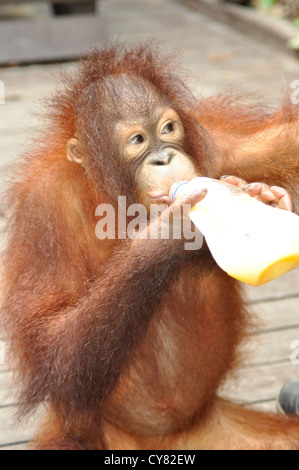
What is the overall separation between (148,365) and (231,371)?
0.45 metres

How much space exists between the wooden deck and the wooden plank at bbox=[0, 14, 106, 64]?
0.50 ft

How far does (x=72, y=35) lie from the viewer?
6.08m

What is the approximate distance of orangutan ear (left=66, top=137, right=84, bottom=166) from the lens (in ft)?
7.00

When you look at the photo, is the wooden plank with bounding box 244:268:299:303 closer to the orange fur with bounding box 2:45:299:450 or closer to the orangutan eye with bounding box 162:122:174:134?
the orange fur with bounding box 2:45:299:450

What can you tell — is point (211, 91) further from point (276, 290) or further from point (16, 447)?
point (16, 447)

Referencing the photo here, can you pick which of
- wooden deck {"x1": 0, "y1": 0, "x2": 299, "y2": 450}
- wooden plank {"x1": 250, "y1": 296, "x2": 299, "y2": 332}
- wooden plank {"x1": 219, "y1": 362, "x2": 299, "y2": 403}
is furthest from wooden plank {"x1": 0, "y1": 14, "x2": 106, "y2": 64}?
wooden plank {"x1": 219, "y1": 362, "x2": 299, "y2": 403}

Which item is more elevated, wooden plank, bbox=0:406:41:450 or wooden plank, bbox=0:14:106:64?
wooden plank, bbox=0:406:41:450

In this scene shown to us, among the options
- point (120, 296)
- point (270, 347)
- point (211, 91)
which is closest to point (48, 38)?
point (211, 91)

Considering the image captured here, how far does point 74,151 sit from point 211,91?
3173mm

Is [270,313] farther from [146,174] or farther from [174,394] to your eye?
[146,174]

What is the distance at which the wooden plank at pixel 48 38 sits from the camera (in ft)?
19.5

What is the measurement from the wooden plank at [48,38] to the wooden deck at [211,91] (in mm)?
153

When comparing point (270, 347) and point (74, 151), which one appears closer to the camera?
point (74, 151)

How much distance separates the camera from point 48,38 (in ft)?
19.7
